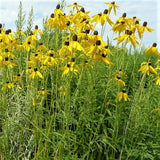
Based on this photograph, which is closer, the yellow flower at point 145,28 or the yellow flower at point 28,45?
the yellow flower at point 145,28

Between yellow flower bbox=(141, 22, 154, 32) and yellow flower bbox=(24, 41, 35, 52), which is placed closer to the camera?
yellow flower bbox=(141, 22, 154, 32)

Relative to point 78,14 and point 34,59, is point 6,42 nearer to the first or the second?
point 34,59

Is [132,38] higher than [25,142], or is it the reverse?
[132,38]

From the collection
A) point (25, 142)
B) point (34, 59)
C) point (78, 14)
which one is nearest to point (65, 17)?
point (78, 14)

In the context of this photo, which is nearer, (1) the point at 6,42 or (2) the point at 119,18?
(2) the point at 119,18

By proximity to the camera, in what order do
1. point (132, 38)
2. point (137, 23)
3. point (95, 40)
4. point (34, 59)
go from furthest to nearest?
1. point (34, 59)
2. point (137, 23)
3. point (132, 38)
4. point (95, 40)

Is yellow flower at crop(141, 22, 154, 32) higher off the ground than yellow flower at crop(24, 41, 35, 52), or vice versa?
yellow flower at crop(141, 22, 154, 32)

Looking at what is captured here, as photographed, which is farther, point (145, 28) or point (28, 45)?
point (28, 45)

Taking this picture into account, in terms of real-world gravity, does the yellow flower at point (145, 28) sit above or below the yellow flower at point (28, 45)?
above

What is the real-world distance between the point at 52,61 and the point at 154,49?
2.65 feet

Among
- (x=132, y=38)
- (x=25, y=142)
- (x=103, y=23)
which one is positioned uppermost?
(x=103, y=23)

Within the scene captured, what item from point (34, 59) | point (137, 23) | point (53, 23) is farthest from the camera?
point (34, 59)

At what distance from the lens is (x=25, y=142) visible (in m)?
2.15

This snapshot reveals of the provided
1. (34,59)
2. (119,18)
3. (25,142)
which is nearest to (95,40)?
(119,18)
